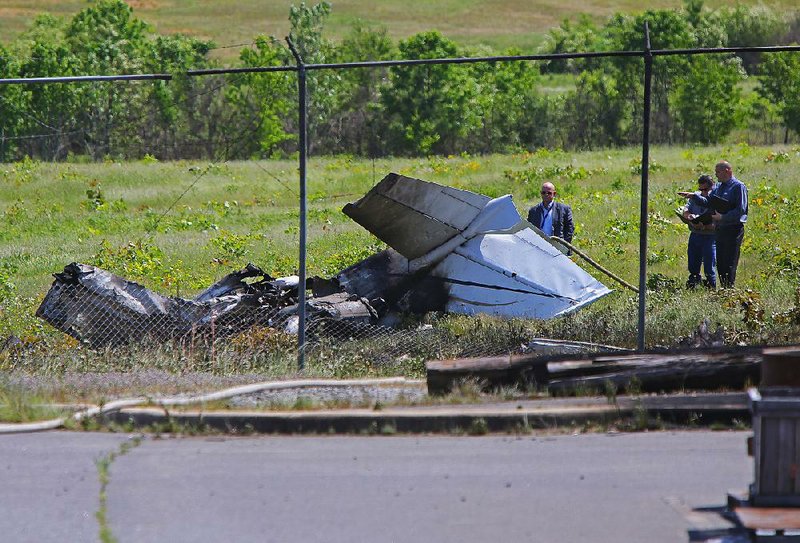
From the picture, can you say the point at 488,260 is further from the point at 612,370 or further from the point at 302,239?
the point at 612,370

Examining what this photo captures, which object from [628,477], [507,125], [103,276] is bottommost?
[628,477]

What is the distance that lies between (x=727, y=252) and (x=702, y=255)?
33 cm

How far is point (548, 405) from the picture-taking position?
862cm

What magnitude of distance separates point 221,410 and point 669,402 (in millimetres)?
3254

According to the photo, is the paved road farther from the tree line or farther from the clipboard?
the tree line

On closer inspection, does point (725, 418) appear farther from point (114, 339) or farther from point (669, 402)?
point (114, 339)

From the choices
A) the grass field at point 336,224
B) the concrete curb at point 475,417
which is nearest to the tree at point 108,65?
the grass field at point 336,224

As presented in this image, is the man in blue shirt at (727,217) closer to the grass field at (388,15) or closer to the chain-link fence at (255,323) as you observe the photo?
the chain-link fence at (255,323)

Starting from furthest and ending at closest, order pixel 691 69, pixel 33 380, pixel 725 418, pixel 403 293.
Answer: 1. pixel 691 69
2. pixel 403 293
3. pixel 33 380
4. pixel 725 418

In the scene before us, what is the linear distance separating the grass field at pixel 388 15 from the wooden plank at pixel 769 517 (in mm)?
85318

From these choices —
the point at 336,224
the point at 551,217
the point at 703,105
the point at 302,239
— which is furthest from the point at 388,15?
the point at 302,239

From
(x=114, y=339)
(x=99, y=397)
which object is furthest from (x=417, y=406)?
(x=114, y=339)

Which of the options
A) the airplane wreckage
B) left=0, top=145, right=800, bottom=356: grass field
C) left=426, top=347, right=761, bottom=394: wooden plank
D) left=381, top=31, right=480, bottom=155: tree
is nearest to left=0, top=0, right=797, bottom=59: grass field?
left=381, top=31, right=480, bottom=155: tree

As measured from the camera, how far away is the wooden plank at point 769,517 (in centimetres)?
557
